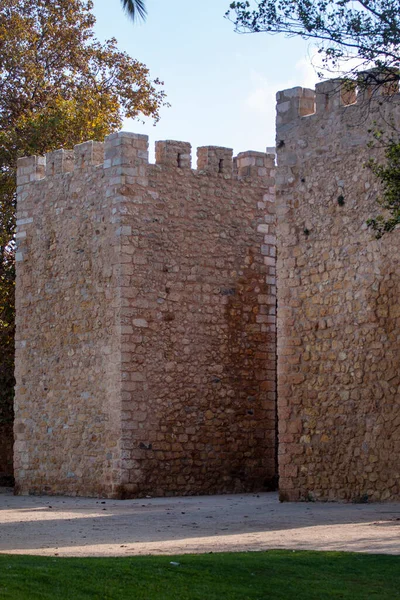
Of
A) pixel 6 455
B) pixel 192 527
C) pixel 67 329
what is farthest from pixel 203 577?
pixel 6 455

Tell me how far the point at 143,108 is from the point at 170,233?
8.29 metres

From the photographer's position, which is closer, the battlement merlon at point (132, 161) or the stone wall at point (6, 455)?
the battlement merlon at point (132, 161)

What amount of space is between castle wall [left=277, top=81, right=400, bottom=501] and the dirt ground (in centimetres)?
58

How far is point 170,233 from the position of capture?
18.0 metres

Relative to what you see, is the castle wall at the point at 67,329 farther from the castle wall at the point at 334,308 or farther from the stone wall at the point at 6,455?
the stone wall at the point at 6,455

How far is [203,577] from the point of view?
8102 mm

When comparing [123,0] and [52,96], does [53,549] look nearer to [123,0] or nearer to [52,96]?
[123,0]

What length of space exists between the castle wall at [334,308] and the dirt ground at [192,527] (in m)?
0.58

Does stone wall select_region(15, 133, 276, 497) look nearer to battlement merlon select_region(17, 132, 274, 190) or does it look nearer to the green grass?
battlement merlon select_region(17, 132, 274, 190)

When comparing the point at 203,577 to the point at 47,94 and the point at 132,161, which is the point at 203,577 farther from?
the point at 47,94

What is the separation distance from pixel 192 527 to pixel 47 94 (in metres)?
14.6

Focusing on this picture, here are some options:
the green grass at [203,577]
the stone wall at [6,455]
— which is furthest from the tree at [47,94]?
the green grass at [203,577]

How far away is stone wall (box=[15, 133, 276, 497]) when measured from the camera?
17.4 meters

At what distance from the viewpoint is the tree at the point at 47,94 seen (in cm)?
2278
